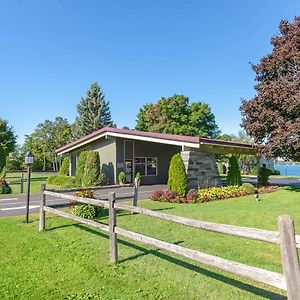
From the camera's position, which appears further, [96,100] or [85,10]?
[96,100]

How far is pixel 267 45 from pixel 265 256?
18137 mm

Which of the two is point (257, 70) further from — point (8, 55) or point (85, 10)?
point (8, 55)

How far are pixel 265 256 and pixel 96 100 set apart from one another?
146ft

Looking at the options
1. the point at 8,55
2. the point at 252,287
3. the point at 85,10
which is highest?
the point at 85,10

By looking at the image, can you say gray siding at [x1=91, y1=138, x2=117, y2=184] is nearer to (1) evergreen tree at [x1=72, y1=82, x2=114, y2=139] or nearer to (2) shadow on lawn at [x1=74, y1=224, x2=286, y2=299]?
(2) shadow on lawn at [x1=74, y1=224, x2=286, y2=299]

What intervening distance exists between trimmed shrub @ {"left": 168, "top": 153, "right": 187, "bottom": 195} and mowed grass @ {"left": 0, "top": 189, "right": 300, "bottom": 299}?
639 centimetres

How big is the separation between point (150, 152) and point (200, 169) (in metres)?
8.03

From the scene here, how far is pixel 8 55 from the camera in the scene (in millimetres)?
15133

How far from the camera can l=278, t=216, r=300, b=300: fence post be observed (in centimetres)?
265

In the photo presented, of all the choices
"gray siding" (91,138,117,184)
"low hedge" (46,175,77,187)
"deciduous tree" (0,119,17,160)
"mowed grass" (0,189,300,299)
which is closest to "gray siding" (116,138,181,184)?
"gray siding" (91,138,117,184)

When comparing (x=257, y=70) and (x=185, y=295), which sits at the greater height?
(x=257, y=70)

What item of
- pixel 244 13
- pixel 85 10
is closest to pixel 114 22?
pixel 85 10

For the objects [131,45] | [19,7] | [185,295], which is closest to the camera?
[185,295]

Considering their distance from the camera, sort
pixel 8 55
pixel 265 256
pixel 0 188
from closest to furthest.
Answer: pixel 265 256
pixel 8 55
pixel 0 188
